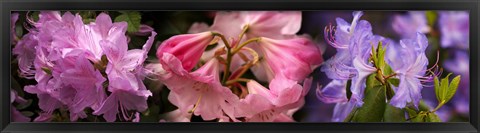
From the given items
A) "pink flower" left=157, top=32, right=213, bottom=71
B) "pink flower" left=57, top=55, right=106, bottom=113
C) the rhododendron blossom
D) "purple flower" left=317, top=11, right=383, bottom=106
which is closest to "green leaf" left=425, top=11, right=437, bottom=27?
→ the rhododendron blossom

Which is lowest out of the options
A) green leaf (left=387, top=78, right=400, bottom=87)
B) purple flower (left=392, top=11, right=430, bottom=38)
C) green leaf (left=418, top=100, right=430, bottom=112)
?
green leaf (left=418, top=100, right=430, bottom=112)

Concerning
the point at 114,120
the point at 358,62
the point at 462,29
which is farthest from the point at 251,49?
the point at 462,29

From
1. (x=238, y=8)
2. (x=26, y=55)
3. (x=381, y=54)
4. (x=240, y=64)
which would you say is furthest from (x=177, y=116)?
(x=381, y=54)

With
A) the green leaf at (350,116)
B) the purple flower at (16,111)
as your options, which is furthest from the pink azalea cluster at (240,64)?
the purple flower at (16,111)

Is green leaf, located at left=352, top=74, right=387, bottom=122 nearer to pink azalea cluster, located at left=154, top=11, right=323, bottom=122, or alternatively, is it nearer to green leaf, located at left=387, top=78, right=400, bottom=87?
green leaf, located at left=387, top=78, right=400, bottom=87

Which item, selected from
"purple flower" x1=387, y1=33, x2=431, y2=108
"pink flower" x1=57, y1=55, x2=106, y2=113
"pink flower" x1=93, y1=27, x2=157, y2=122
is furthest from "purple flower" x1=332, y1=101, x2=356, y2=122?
"pink flower" x1=57, y1=55, x2=106, y2=113

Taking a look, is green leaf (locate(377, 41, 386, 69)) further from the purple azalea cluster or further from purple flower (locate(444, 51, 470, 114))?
purple flower (locate(444, 51, 470, 114))

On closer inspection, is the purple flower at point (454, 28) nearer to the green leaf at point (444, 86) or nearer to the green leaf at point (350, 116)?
the green leaf at point (444, 86)

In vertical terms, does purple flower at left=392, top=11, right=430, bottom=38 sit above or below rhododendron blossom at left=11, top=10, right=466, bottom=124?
above
